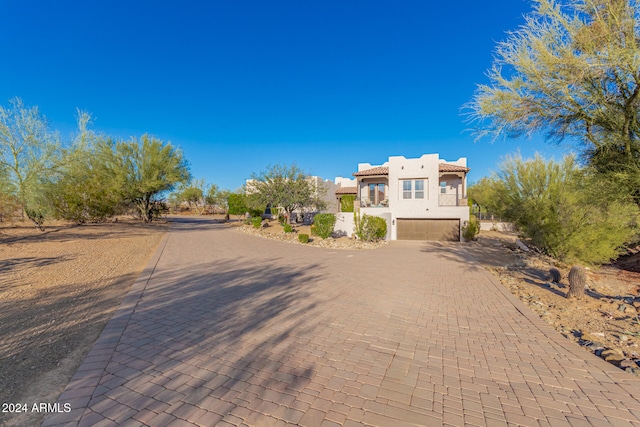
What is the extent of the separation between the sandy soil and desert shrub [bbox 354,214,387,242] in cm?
1189

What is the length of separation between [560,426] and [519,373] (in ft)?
3.03

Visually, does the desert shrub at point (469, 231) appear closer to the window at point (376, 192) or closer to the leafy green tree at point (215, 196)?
the window at point (376, 192)

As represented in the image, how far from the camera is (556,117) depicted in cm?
605

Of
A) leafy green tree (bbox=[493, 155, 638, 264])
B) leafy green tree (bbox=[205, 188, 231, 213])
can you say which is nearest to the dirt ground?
leafy green tree (bbox=[493, 155, 638, 264])

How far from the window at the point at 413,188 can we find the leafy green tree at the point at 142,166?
20675 mm

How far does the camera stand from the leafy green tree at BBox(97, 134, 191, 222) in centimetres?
2419

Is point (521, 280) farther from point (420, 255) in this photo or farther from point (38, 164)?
point (38, 164)

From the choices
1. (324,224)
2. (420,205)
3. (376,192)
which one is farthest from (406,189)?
(324,224)

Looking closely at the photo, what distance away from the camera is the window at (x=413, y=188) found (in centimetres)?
1998

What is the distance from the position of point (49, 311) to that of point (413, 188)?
1933 cm

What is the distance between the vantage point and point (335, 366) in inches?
139

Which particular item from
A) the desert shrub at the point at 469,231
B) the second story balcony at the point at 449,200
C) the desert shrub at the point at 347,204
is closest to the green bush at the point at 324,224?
the desert shrub at the point at 347,204

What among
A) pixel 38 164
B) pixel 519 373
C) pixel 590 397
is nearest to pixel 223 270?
pixel 519 373

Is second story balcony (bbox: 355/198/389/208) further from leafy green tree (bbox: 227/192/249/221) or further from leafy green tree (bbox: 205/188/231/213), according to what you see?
leafy green tree (bbox: 205/188/231/213)
